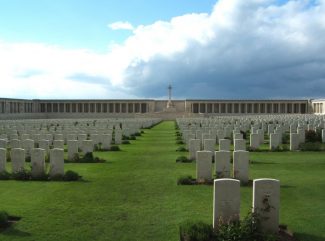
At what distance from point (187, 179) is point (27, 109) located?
86.6 meters

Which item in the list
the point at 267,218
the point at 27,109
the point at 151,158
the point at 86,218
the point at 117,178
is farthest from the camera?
the point at 27,109

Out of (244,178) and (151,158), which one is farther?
(151,158)

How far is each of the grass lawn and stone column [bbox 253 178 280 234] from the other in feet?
1.66

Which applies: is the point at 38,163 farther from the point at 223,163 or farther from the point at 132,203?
the point at 223,163

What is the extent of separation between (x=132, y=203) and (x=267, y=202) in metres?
3.20

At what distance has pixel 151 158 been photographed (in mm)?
17562

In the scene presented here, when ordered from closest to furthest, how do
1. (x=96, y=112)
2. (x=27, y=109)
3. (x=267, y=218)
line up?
1. (x=267, y=218)
2. (x=27, y=109)
3. (x=96, y=112)

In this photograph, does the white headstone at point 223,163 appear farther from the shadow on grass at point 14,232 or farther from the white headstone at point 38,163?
the shadow on grass at point 14,232

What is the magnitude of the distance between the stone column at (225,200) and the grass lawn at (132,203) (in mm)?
771

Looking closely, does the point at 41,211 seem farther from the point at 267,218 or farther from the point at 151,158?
the point at 151,158

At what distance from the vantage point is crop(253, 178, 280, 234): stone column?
7324 mm

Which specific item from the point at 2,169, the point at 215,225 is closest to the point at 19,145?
the point at 2,169

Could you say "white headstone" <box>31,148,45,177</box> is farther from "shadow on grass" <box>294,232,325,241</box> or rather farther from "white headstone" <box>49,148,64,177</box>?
"shadow on grass" <box>294,232,325,241</box>

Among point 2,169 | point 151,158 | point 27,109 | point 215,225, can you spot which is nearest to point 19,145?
point 2,169
